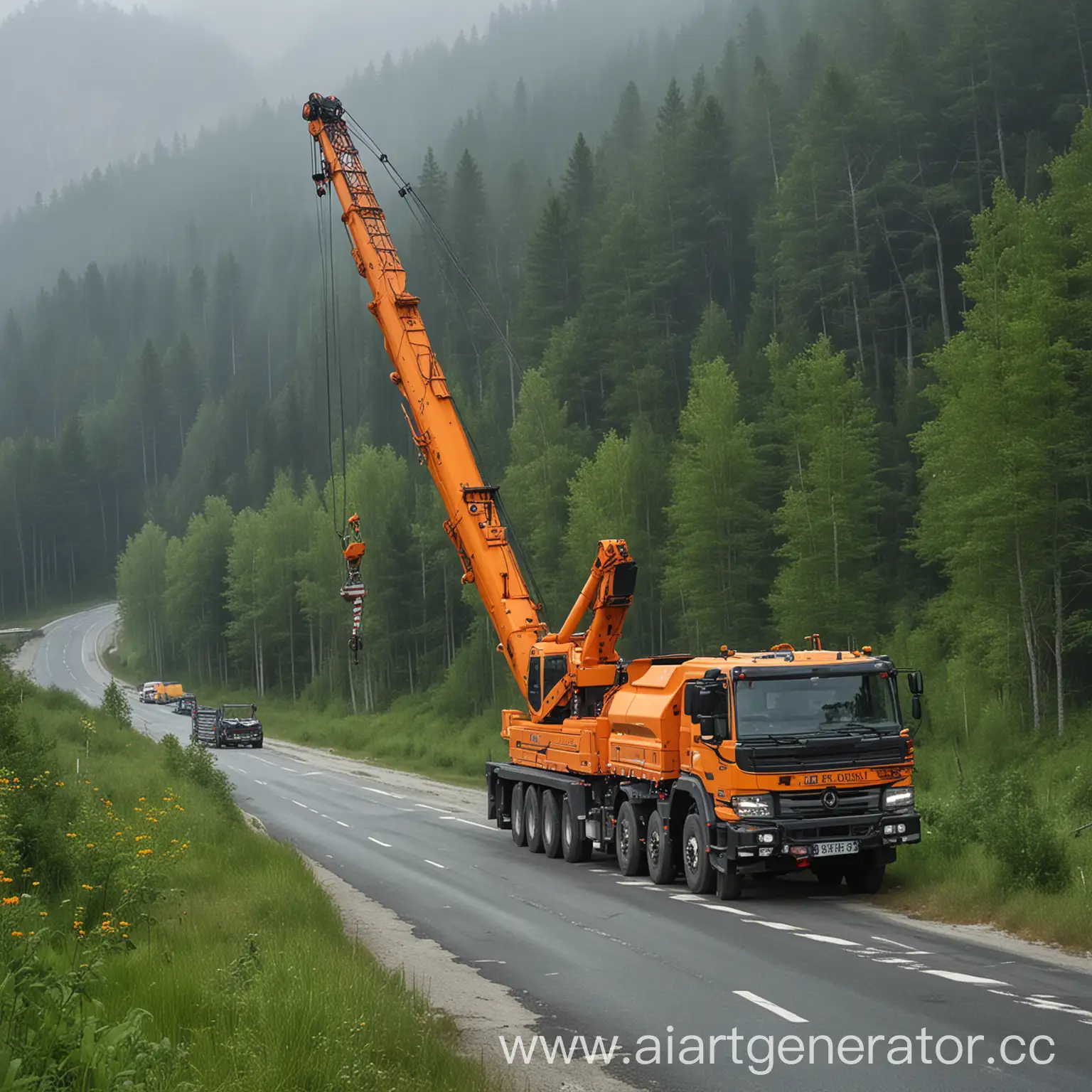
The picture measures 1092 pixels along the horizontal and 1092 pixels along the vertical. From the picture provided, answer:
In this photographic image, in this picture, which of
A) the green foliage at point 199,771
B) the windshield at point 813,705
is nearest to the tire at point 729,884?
the windshield at point 813,705

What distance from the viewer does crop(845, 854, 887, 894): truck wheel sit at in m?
17.6

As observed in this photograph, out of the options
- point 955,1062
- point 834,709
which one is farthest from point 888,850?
point 955,1062

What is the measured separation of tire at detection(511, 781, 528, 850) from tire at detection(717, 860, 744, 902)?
9.19m

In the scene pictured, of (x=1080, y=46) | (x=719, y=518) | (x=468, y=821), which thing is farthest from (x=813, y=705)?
(x=1080, y=46)

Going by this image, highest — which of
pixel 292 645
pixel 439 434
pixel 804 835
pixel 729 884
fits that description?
pixel 439 434

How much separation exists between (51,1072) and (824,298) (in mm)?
56814

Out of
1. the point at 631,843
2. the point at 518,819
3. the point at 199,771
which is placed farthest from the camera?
the point at 199,771

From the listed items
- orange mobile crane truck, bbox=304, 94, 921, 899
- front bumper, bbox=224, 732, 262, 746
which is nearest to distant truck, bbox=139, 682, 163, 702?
front bumper, bbox=224, 732, 262, 746

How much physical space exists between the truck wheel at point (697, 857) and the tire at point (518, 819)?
795 centimetres

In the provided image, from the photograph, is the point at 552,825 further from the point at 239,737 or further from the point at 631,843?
the point at 239,737

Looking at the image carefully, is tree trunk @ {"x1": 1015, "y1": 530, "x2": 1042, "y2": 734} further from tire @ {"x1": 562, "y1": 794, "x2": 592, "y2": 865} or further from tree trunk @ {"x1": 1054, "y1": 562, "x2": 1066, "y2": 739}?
tire @ {"x1": 562, "y1": 794, "x2": 592, "y2": 865}

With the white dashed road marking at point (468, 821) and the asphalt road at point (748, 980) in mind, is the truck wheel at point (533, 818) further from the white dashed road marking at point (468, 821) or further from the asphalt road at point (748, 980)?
the white dashed road marking at point (468, 821)

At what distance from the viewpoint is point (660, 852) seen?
19.5 metres

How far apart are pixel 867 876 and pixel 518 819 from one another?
1022 cm
